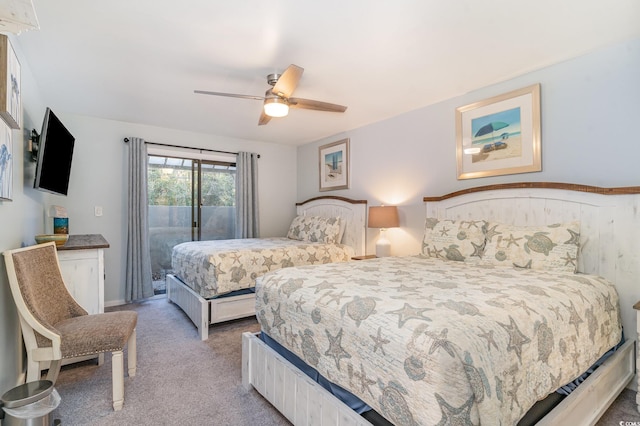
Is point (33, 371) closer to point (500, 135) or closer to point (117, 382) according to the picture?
point (117, 382)

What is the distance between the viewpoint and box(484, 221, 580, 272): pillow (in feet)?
6.98

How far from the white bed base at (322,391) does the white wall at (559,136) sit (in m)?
1.31

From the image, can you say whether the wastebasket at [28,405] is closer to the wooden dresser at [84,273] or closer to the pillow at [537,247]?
the wooden dresser at [84,273]

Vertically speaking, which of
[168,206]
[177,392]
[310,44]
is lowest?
[177,392]

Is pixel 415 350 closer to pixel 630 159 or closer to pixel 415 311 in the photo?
pixel 415 311

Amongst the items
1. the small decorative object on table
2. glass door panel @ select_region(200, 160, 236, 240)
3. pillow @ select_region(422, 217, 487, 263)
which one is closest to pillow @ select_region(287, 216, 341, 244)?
glass door panel @ select_region(200, 160, 236, 240)

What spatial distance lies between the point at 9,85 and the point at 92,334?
4.70 ft

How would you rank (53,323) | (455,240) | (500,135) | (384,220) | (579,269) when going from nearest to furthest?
1. (53,323)
2. (579,269)
3. (455,240)
4. (500,135)
5. (384,220)

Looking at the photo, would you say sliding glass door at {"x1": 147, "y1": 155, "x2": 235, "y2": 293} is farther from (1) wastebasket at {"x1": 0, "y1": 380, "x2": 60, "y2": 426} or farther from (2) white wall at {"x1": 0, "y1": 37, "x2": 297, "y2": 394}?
(1) wastebasket at {"x1": 0, "y1": 380, "x2": 60, "y2": 426}

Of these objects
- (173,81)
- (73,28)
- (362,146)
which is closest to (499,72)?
(362,146)

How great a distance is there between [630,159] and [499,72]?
1158 mm

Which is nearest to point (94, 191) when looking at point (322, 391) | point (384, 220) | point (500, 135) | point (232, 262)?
point (232, 262)

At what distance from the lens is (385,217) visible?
3.58 m

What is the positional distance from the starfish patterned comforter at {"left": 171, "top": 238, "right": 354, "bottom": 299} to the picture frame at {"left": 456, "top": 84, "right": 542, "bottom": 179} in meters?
1.89
